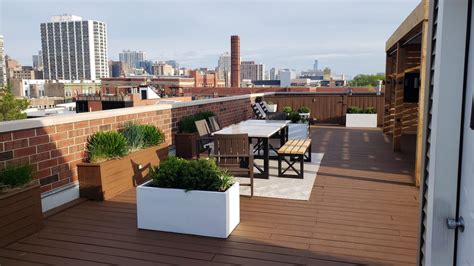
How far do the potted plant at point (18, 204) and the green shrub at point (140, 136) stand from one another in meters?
1.96

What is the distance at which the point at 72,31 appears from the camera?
121m

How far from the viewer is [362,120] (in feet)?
43.0

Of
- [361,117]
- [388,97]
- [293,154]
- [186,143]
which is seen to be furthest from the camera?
[361,117]

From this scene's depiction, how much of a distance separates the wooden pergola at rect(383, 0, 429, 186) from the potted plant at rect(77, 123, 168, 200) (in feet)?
11.8

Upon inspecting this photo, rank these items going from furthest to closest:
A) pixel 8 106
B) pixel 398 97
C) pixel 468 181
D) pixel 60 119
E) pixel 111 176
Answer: pixel 8 106 → pixel 398 97 → pixel 111 176 → pixel 60 119 → pixel 468 181

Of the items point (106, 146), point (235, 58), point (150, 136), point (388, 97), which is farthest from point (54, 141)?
point (235, 58)

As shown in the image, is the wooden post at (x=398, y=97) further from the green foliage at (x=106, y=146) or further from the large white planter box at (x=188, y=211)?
the green foliage at (x=106, y=146)

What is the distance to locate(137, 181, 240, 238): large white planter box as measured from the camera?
12.2ft

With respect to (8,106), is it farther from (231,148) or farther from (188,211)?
(188,211)

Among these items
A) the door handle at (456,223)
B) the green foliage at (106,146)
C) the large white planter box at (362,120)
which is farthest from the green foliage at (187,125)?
the large white planter box at (362,120)

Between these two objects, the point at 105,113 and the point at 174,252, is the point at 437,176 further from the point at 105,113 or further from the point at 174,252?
the point at 105,113

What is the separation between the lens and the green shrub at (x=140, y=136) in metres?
5.84

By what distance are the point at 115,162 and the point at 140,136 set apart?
0.95 metres

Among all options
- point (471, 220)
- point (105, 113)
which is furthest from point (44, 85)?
point (471, 220)
